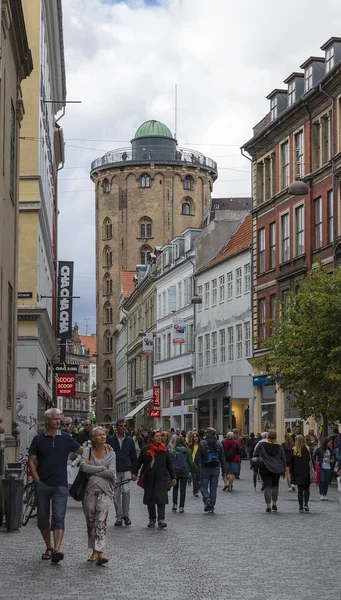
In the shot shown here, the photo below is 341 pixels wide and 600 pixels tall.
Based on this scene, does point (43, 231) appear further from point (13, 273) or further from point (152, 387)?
point (152, 387)

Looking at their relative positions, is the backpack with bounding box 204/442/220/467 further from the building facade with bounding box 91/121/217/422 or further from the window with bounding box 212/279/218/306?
the building facade with bounding box 91/121/217/422

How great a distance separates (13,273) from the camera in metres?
24.3

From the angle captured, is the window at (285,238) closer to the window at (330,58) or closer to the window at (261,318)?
the window at (261,318)

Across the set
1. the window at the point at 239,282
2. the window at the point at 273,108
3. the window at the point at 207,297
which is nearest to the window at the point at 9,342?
the window at the point at 273,108

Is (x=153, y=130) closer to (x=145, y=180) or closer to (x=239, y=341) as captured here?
(x=145, y=180)

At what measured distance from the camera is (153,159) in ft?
350

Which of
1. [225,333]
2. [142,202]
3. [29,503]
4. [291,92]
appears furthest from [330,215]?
[142,202]

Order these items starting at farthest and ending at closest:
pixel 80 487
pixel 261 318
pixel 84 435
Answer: pixel 261 318 < pixel 84 435 < pixel 80 487

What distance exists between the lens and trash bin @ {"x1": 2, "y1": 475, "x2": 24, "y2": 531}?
56.5 ft

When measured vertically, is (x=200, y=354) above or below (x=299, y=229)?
below

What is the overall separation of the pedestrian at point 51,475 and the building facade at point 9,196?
20.2 ft

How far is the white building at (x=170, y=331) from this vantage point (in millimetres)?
71188

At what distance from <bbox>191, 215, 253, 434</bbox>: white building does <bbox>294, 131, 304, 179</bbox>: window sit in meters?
8.58

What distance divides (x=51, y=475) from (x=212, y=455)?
382 inches
